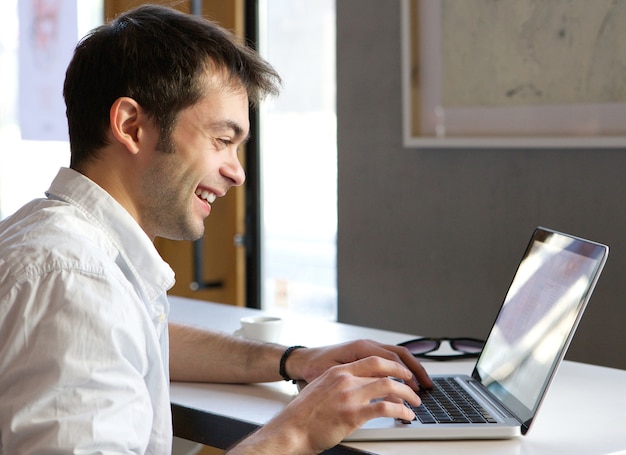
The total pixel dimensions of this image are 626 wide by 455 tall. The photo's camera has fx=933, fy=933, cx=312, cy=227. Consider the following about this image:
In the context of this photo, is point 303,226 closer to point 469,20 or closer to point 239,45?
point 469,20

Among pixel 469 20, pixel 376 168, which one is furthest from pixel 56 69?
pixel 469 20

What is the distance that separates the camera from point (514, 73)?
2.32 m

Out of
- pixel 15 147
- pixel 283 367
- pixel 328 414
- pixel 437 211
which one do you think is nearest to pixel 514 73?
pixel 437 211

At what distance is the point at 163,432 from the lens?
1280mm

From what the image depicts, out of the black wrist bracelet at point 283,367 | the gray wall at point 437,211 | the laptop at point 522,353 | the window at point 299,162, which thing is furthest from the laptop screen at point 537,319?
the window at point 299,162

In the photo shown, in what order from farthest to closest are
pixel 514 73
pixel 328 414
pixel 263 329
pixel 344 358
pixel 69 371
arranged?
pixel 514 73 → pixel 263 329 → pixel 344 358 → pixel 328 414 → pixel 69 371

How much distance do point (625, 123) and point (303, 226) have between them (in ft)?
4.61

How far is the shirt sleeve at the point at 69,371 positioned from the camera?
3.37 ft

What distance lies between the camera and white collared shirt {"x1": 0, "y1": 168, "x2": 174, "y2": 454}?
40.6 inches

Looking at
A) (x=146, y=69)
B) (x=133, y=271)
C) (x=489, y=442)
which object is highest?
(x=146, y=69)

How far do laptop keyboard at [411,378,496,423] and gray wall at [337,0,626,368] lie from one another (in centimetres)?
83

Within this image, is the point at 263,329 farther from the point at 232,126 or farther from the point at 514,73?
the point at 514,73

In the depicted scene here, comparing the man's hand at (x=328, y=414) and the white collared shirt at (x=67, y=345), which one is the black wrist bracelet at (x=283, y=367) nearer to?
the man's hand at (x=328, y=414)

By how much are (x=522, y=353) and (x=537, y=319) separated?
0.06m
